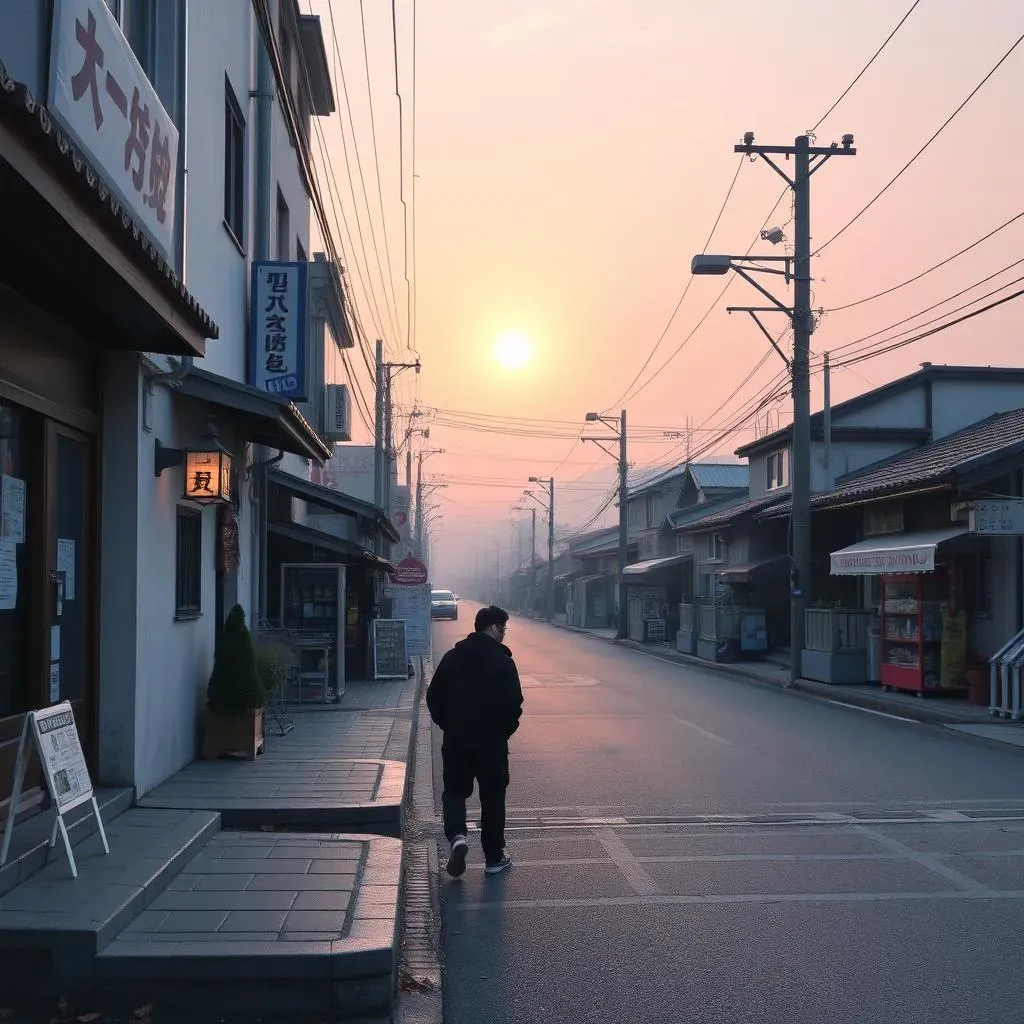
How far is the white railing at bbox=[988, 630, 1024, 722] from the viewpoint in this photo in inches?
669

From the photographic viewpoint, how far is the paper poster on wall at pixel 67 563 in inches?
309

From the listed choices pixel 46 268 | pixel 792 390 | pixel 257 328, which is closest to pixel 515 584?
pixel 792 390

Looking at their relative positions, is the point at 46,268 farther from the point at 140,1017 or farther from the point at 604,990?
the point at 604,990

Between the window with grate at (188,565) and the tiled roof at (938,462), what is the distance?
1280cm

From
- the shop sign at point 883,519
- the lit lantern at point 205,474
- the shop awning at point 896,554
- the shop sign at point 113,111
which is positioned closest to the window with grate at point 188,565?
the lit lantern at point 205,474

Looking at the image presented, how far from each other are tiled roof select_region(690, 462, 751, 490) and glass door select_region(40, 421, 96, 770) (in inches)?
1562

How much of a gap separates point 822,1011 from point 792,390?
66.0 ft

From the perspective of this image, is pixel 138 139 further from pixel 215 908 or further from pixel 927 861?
pixel 927 861

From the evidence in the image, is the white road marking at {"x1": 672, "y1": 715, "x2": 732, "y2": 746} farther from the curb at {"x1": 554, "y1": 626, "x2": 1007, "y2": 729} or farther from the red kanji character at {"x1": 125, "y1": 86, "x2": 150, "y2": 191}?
the red kanji character at {"x1": 125, "y1": 86, "x2": 150, "y2": 191}

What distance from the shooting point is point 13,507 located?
23.1 ft

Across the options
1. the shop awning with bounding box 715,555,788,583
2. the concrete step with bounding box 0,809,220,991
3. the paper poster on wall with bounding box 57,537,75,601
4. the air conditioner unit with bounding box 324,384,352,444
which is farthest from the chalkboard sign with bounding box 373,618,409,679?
the concrete step with bounding box 0,809,220,991

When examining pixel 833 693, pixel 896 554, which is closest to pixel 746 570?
pixel 833 693

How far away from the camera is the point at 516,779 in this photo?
39.1 ft

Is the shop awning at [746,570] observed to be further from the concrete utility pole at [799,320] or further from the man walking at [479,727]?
the man walking at [479,727]
